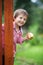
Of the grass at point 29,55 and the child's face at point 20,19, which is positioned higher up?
the child's face at point 20,19

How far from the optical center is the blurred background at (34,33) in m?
2.03

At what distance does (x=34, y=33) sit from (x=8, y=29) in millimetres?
245

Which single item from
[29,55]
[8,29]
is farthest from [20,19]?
[29,55]

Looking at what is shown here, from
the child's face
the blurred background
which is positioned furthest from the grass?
the child's face

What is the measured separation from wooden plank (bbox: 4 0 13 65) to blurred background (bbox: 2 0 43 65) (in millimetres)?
49

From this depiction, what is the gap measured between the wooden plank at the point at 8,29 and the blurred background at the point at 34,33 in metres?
0.05

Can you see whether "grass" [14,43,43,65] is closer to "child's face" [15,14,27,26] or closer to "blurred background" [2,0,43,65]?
"blurred background" [2,0,43,65]

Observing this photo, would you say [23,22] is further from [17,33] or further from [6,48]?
[6,48]

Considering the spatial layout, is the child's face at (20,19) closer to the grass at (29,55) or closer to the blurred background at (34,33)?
the blurred background at (34,33)

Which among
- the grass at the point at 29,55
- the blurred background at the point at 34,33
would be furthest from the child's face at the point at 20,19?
the grass at the point at 29,55

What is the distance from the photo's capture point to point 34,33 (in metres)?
2.03

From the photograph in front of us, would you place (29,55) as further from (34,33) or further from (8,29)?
(8,29)

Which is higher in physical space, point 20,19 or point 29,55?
point 20,19

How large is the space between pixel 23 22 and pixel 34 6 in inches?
7.1
